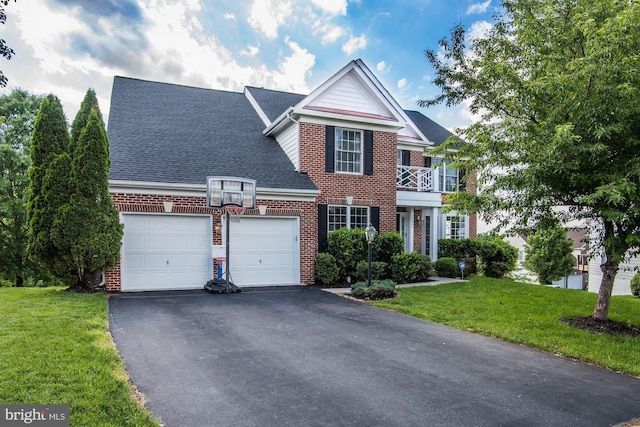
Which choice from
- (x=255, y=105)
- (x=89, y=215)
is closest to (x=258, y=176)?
(x=89, y=215)

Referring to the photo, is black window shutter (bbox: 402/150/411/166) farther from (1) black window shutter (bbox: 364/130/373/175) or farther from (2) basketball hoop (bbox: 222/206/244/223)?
(2) basketball hoop (bbox: 222/206/244/223)

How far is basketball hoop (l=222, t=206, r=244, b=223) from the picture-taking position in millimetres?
10844

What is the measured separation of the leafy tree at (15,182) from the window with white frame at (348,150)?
13251 millimetres

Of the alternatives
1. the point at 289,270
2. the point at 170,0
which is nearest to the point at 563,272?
the point at 289,270

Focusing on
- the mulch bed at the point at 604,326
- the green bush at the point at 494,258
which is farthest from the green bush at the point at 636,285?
the mulch bed at the point at 604,326

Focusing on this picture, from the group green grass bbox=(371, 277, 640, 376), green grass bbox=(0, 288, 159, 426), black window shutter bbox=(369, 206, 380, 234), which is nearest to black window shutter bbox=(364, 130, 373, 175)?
black window shutter bbox=(369, 206, 380, 234)

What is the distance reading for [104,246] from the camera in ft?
31.4

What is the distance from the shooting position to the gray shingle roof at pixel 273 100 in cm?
1598

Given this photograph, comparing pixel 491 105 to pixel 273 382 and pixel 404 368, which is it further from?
pixel 273 382

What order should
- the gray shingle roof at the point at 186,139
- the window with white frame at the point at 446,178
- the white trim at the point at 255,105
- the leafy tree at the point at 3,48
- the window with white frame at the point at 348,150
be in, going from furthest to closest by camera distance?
the window with white frame at the point at 446,178, the white trim at the point at 255,105, the window with white frame at the point at 348,150, the gray shingle roof at the point at 186,139, the leafy tree at the point at 3,48

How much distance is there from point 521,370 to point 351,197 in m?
8.80

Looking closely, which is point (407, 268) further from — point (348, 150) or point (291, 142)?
point (291, 142)

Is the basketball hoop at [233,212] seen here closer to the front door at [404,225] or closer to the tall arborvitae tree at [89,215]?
the tall arborvitae tree at [89,215]

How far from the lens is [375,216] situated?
542 inches
